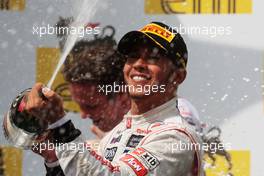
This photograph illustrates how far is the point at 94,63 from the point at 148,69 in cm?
54

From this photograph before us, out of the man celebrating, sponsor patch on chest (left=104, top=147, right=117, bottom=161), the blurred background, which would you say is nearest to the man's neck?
the man celebrating

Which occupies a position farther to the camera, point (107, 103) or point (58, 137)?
point (107, 103)

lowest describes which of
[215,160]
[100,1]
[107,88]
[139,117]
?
[215,160]

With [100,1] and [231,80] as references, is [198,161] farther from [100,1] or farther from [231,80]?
[100,1]

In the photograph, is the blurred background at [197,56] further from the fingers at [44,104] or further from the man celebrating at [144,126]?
the fingers at [44,104]

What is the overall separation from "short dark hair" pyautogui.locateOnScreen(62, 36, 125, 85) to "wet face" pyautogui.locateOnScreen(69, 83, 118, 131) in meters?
0.03

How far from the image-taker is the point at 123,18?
2266mm

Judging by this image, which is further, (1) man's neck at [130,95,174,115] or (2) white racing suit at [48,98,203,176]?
(1) man's neck at [130,95,174,115]

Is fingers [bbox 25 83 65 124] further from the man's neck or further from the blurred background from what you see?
the blurred background

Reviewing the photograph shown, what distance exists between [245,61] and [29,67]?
743mm

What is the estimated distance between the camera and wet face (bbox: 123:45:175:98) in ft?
5.88

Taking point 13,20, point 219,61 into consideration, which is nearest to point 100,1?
point 13,20

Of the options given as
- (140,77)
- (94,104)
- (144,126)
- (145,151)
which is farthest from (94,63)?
(145,151)

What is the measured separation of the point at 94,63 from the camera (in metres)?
2.34
